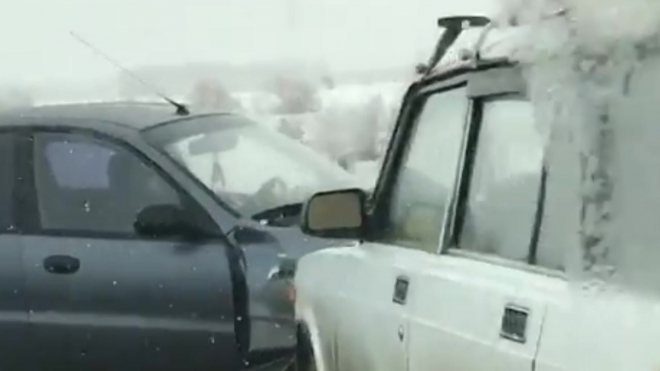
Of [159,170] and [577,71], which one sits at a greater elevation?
[577,71]

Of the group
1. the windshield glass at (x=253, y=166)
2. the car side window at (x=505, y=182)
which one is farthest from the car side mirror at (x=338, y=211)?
the windshield glass at (x=253, y=166)

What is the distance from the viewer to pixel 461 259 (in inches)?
144

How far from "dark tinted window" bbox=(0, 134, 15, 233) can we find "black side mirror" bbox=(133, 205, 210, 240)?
2.66ft

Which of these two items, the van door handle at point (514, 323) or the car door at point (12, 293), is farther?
the car door at point (12, 293)

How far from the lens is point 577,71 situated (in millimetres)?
2846

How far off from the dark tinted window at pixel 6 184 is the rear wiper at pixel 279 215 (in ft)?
4.20

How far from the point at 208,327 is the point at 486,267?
3466mm

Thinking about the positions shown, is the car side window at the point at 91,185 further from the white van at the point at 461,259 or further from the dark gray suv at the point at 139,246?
the white van at the point at 461,259

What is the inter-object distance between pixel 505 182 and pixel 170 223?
3527mm

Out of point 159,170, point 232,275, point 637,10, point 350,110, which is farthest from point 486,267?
point 350,110

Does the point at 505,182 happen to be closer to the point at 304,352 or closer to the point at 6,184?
the point at 304,352

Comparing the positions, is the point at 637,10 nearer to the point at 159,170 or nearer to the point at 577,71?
the point at 577,71

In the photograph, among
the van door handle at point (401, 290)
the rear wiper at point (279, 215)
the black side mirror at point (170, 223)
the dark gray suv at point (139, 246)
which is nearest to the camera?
the van door handle at point (401, 290)

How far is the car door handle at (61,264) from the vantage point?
7040 millimetres
